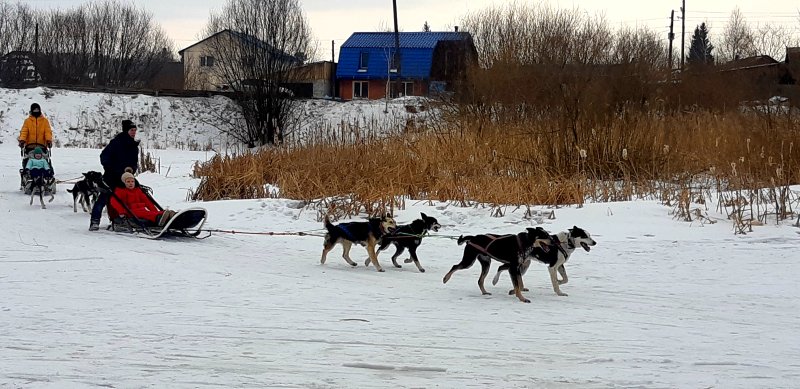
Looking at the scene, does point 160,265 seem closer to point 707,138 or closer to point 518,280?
point 518,280

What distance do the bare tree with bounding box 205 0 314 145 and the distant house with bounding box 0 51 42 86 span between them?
17.7m

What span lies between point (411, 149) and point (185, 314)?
32.4 ft

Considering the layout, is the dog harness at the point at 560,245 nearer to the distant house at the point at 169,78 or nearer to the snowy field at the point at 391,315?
the snowy field at the point at 391,315

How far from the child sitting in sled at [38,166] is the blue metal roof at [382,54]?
107 ft

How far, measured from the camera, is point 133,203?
11.6 m

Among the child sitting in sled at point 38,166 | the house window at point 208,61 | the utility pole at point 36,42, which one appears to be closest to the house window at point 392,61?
the house window at point 208,61

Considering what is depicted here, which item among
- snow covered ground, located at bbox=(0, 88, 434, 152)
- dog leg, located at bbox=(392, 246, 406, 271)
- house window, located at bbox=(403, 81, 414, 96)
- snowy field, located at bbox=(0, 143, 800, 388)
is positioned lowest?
snowy field, located at bbox=(0, 143, 800, 388)

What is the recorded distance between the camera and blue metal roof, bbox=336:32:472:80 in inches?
1938

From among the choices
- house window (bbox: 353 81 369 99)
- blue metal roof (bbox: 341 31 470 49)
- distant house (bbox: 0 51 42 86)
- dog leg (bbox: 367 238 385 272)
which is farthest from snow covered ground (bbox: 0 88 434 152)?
dog leg (bbox: 367 238 385 272)

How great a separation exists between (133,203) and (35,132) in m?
5.86

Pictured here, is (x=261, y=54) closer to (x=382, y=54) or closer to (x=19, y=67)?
(x=382, y=54)

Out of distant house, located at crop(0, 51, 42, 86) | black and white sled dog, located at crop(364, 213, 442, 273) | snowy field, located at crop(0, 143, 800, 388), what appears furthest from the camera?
distant house, located at crop(0, 51, 42, 86)

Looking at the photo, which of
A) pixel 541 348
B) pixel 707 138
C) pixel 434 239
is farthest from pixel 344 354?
pixel 707 138

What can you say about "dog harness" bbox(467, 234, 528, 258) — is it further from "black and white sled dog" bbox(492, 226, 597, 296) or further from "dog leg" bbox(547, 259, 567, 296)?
"dog leg" bbox(547, 259, 567, 296)
